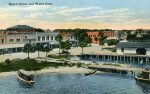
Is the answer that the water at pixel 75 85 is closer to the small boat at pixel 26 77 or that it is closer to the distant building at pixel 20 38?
the small boat at pixel 26 77

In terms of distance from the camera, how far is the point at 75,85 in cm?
4619

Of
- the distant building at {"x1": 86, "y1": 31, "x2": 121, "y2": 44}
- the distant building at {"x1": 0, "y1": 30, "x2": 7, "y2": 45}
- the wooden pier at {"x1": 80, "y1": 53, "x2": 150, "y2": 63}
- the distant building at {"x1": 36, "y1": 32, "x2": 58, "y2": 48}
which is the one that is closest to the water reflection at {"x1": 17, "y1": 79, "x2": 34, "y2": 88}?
the distant building at {"x1": 0, "y1": 30, "x2": 7, "y2": 45}

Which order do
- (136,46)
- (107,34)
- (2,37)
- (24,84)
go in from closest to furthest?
1. (24,84)
2. (136,46)
3. (2,37)
4. (107,34)

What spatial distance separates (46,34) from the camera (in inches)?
4203

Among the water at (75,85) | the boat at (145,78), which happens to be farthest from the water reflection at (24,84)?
the boat at (145,78)

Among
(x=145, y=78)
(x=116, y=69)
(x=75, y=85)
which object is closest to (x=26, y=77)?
(x=75, y=85)

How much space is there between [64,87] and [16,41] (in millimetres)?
55853

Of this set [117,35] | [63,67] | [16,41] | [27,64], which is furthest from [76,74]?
[117,35]

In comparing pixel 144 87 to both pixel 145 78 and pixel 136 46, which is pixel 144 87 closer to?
pixel 145 78

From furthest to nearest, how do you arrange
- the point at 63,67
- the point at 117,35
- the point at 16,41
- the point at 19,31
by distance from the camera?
the point at 117,35 < the point at 19,31 < the point at 16,41 < the point at 63,67

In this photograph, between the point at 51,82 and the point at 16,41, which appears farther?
the point at 16,41

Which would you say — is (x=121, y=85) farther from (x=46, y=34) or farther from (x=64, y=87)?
(x=46, y=34)

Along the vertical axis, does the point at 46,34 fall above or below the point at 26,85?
above

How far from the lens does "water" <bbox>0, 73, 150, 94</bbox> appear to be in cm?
4203
